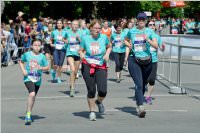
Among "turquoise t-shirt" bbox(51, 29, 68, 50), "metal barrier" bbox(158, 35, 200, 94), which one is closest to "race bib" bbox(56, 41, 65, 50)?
"turquoise t-shirt" bbox(51, 29, 68, 50)

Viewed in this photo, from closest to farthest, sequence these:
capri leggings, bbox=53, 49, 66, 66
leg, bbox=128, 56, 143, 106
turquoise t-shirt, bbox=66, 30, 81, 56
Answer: leg, bbox=128, 56, 143, 106, turquoise t-shirt, bbox=66, 30, 81, 56, capri leggings, bbox=53, 49, 66, 66

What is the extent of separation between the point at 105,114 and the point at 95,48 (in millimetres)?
1450

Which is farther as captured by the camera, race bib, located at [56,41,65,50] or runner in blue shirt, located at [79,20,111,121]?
race bib, located at [56,41,65,50]

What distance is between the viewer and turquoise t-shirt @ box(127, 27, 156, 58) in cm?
1096

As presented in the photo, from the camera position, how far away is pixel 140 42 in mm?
10977

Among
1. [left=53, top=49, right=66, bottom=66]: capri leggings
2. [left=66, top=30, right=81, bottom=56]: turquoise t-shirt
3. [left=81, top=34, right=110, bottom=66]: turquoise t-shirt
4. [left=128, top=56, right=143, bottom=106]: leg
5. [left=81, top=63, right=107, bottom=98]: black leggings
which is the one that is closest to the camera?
[left=81, top=63, right=107, bottom=98]: black leggings

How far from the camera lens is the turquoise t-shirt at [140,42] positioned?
1096 cm

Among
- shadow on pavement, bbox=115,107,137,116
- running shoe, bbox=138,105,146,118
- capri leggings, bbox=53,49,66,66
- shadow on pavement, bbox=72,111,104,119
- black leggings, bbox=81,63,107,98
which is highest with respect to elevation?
black leggings, bbox=81,63,107,98

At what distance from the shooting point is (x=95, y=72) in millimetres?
10305

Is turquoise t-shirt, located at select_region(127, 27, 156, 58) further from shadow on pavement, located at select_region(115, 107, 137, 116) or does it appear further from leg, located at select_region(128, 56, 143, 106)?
shadow on pavement, located at select_region(115, 107, 137, 116)

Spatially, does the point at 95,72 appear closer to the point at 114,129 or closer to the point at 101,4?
the point at 114,129

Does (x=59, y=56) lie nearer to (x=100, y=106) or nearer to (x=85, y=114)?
(x=85, y=114)

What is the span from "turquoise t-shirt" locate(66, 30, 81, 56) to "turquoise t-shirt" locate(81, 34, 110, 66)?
4.16 m

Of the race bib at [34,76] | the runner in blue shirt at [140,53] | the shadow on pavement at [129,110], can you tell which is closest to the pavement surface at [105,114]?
the shadow on pavement at [129,110]
